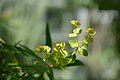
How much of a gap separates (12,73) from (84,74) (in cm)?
277

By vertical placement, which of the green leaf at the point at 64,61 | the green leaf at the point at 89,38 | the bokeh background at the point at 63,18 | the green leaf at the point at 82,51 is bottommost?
the bokeh background at the point at 63,18

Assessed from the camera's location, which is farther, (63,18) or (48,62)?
(63,18)

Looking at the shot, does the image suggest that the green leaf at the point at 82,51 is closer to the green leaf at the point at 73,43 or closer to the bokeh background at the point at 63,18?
the green leaf at the point at 73,43

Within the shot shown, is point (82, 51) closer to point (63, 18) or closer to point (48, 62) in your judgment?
point (48, 62)

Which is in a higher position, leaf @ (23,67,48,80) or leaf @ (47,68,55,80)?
leaf @ (23,67,48,80)

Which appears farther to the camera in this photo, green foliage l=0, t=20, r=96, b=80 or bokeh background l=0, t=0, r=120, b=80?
bokeh background l=0, t=0, r=120, b=80

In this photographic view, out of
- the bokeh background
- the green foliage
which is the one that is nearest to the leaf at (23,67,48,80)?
the green foliage

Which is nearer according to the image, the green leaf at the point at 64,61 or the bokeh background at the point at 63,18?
the green leaf at the point at 64,61

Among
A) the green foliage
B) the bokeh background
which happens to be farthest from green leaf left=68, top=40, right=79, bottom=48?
the bokeh background

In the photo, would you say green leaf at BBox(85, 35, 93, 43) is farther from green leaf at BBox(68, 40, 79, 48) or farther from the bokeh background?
the bokeh background

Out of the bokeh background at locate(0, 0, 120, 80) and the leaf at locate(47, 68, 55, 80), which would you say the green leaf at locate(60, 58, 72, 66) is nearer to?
the leaf at locate(47, 68, 55, 80)

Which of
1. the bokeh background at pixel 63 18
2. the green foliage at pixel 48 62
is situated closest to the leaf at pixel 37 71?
the green foliage at pixel 48 62

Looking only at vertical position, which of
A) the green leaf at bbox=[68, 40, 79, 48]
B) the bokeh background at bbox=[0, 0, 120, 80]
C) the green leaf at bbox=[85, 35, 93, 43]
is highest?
the green leaf at bbox=[85, 35, 93, 43]

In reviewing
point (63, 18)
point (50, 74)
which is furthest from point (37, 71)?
point (63, 18)
